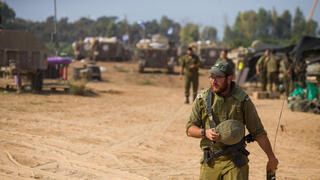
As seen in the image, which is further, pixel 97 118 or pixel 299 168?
pixel 97 118

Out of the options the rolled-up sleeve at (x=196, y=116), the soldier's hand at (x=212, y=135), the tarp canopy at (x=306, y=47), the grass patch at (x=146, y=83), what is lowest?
the grass patch at (x=146, y=83)

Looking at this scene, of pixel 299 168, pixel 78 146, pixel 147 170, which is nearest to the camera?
pixel 147 170

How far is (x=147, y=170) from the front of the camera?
19.4 ft

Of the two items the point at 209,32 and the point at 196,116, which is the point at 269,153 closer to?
the point at 196,116

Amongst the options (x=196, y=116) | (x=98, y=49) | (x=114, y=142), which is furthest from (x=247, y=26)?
(x=196, y=116)

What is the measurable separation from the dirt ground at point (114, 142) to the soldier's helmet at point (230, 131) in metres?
2.36

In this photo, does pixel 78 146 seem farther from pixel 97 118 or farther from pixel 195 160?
pixel 97 118

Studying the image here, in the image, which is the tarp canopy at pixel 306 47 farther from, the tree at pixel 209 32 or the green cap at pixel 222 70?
the tree at pixel 209 32

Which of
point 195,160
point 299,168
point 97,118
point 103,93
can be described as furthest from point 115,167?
point 103,93

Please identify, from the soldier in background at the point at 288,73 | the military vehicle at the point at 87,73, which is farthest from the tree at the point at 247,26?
the soldier in background at the point at 288,73

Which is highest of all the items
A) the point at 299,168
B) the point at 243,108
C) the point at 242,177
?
the point at 243,108

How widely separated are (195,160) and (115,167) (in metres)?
1.41

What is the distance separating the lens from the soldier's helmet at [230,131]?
337 cm

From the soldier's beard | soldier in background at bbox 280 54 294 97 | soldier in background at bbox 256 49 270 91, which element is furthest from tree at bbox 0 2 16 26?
the soldier's beard
